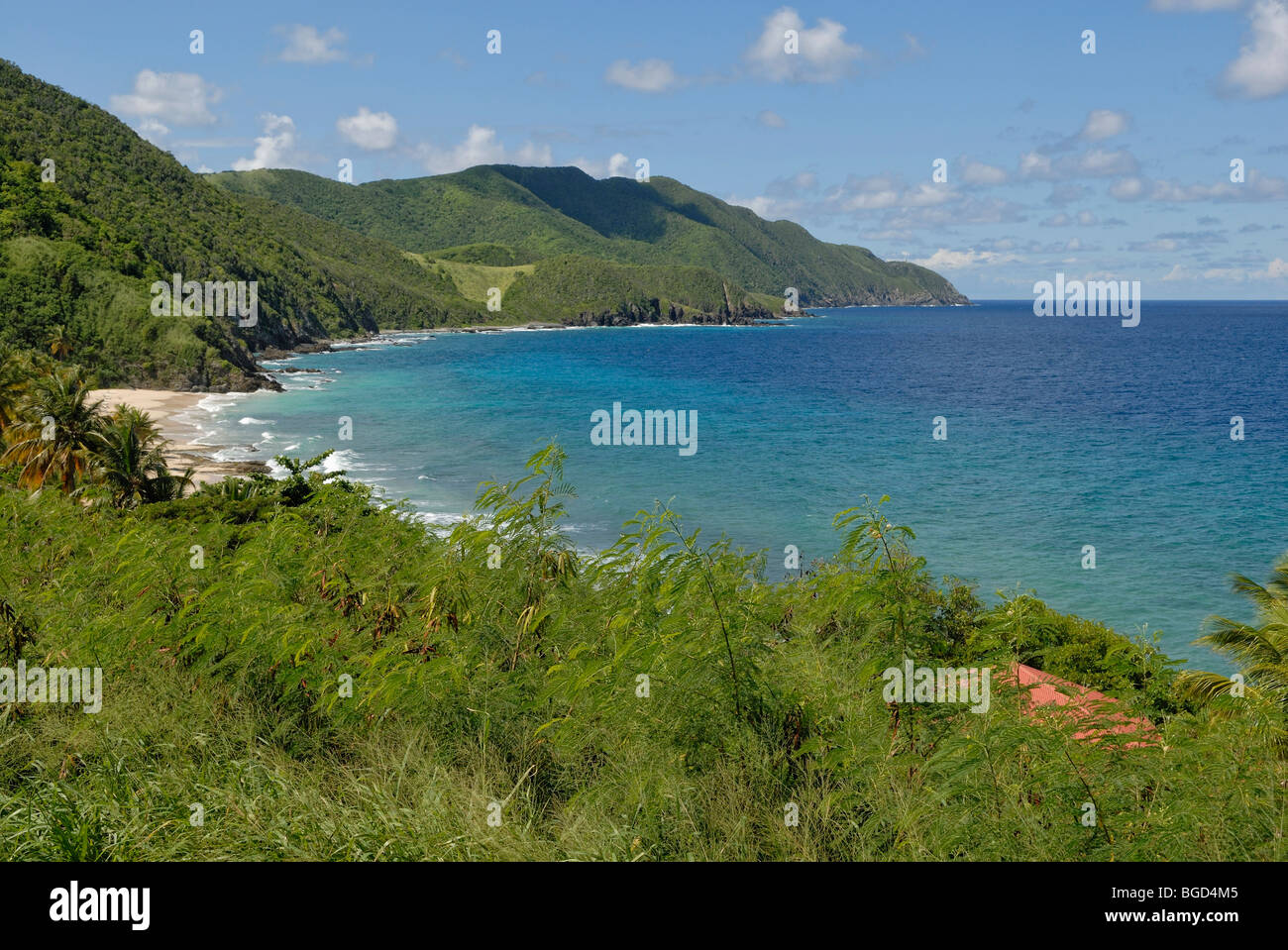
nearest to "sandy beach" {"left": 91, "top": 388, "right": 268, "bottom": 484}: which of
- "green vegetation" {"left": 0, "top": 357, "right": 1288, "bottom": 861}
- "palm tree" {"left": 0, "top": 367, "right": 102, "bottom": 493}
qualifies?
"palm tree" {"left": 0, "top": 367, "right": 102, "bottom": 493}

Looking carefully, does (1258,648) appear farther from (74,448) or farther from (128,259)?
(128,259)

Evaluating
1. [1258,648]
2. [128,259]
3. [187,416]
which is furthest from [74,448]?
[128,259]

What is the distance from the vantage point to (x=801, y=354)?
14675 cm

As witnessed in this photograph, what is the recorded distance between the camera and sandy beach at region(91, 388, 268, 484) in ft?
152

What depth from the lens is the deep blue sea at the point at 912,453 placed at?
36406 mm

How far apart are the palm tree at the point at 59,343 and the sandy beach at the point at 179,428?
178 inches

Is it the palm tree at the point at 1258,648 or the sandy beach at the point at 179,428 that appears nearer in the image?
the palm tree at the point at 1258,648

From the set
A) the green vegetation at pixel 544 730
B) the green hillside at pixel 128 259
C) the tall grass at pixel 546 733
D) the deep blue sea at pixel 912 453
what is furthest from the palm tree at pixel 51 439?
the green hillside at pixel 128 259

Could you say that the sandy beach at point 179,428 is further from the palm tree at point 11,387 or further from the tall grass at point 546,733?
the tall grass at point 546,733

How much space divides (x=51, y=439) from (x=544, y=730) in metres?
31.2

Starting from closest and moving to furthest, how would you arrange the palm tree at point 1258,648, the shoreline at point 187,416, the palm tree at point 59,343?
the palm tree at point 1258,648 < the shoreline at point 187,416 < the palm tree at point 59,343

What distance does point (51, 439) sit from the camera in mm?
30016
